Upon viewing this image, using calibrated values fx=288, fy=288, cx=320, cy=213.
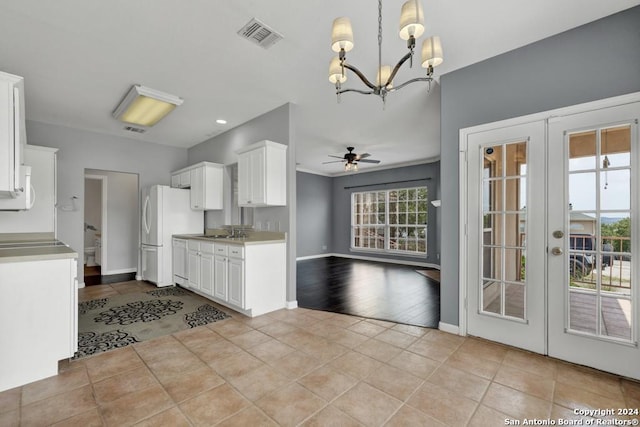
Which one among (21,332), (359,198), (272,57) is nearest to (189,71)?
(272,57)

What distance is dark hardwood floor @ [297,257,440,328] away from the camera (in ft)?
12.2

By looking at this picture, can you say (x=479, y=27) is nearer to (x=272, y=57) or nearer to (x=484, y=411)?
(x=272, y=57)

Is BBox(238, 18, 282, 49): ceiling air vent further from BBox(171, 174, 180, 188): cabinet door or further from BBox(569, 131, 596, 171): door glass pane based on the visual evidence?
BBox(171, 174, 180, 188): cabinet door

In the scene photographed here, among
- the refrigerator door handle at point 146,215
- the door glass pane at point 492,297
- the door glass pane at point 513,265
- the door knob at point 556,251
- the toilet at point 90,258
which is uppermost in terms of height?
the refrigerator door handle at point 146,215

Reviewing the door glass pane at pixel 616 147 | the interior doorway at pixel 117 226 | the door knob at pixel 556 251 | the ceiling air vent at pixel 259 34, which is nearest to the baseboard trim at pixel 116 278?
the interior doorway at pixel 117 226

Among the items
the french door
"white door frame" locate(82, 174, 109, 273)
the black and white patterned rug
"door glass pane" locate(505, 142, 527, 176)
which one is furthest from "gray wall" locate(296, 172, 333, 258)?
"door glass pane" locate(505, 142, 527, 176)

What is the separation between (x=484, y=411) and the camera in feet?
5.92

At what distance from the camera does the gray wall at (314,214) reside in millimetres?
8750

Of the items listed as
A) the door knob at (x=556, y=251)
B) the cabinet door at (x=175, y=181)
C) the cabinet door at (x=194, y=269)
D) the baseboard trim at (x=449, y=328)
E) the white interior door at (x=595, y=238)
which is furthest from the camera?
the cabinet door at (x=175, y=181)

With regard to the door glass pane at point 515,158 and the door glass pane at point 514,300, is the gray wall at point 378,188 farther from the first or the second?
the door glass pane at point 515,158

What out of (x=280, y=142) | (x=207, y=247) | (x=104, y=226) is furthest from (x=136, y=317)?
(x=104, y=226)

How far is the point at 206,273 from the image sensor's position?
4.10 m

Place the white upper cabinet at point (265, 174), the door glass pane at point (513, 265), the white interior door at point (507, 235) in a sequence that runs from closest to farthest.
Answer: the white interior door at point (507, 235) < the door glass pane at point (513, 265) < the white upper cabinet at point (265, 174)

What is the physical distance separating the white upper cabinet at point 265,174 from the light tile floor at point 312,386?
5.84ft
